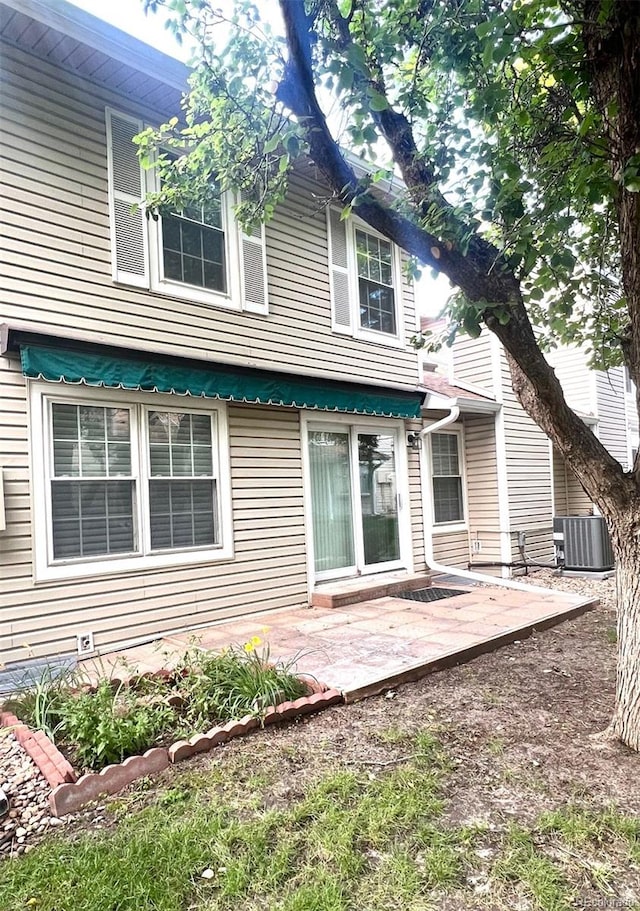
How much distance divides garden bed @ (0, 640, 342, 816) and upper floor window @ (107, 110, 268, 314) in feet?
11.6

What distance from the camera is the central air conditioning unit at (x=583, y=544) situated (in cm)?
914

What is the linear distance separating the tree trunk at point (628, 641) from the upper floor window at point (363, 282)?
4990 millimetres

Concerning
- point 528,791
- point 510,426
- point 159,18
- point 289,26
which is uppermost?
point 159,18

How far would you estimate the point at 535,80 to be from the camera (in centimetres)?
362

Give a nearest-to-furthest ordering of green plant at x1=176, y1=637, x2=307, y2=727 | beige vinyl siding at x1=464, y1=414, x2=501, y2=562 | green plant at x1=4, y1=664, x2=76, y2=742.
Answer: green plant at x1=4, y1=664, x2=76, y2=742
green plant at x1=176, y1=637, x2=307, y2=727
beige vinyl siding at x1=464, y1=414, x2=501, y2=562

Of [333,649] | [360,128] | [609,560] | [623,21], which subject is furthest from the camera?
[609,560]

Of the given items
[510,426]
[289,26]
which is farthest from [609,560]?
[289,26]

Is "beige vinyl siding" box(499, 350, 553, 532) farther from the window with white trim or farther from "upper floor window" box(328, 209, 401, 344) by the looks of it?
"upper floor window" box(328, 209, 401, 344)

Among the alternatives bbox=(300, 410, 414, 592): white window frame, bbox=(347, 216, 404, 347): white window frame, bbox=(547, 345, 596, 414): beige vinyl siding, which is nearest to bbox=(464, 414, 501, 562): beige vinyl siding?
bbox=(300, 410, 414, 592): white window frame

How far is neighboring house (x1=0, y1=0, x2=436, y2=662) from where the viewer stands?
4598 millimetres

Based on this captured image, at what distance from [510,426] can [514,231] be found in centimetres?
704

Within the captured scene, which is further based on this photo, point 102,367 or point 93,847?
point 102,367

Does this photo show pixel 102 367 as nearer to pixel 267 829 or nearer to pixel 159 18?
pixel 159 18

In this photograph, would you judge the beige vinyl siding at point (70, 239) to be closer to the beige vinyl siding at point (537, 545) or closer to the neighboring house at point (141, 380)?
the neighboring house at point (141, 380)
